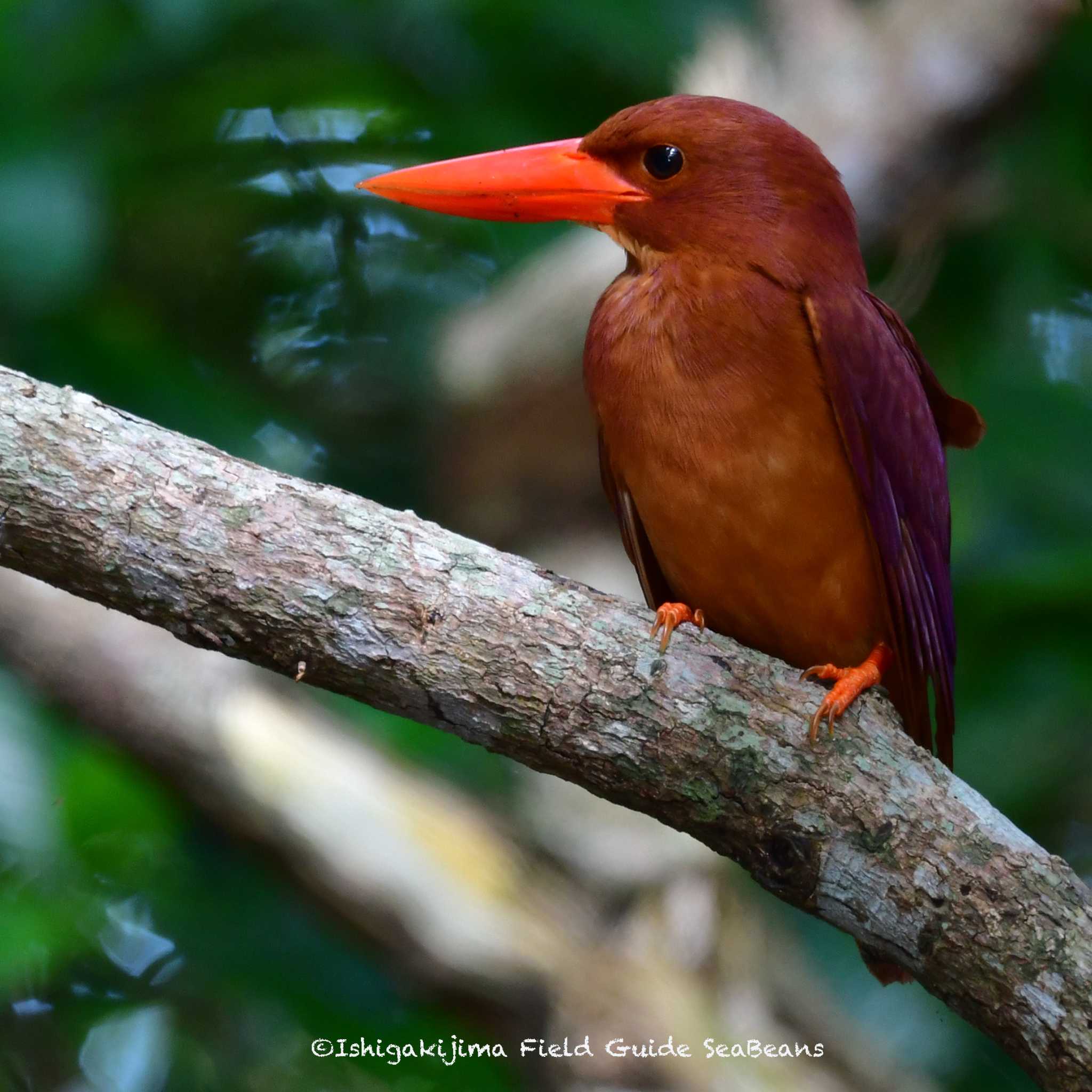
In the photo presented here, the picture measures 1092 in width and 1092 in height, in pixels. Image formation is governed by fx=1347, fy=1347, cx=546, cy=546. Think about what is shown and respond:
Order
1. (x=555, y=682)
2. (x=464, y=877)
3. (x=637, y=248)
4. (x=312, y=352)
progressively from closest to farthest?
(x=555, y=682), (x=637, y=248), (x=464, y=877), (x=312, y=352)

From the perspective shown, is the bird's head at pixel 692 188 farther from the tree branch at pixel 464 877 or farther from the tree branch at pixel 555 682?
the tree branch at pixel 464 877

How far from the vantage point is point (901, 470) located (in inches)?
97.2

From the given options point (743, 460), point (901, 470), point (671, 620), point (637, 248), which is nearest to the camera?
point (671, 620)

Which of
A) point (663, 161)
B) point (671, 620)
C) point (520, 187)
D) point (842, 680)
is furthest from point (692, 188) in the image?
point (842, 680)

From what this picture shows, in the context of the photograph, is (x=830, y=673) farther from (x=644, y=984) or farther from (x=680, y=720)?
(x=644, y=984)

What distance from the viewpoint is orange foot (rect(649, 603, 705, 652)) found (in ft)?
7.13

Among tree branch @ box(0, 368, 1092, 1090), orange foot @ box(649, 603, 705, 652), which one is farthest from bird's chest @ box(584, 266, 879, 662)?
tree branch @ box(0, 368, 1092, 1090)

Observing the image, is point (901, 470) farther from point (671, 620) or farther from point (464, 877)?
point (464, 877)

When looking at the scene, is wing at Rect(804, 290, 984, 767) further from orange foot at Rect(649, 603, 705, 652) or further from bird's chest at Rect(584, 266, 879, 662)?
orange foot at Rect(649, 603, 705, 652)

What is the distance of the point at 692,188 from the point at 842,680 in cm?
96

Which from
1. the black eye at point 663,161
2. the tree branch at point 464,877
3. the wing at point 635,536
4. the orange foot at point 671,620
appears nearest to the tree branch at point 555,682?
the orange foot at point 671,620

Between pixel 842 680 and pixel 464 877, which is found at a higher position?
pixel 842 680

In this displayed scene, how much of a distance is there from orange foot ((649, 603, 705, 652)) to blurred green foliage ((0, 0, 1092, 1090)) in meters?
1.44

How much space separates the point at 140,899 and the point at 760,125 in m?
2.36
